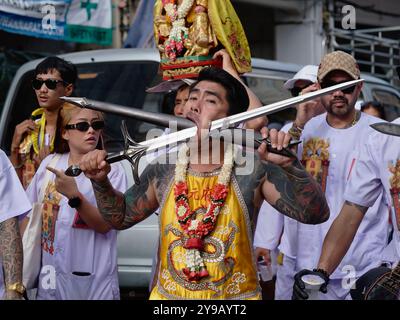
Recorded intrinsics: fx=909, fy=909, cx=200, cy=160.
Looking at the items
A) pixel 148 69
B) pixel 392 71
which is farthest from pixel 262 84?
pixel 392 71

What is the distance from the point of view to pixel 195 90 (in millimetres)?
4113

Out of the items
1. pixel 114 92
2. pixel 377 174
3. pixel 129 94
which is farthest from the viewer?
pixel 114 92

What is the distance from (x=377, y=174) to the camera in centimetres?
479

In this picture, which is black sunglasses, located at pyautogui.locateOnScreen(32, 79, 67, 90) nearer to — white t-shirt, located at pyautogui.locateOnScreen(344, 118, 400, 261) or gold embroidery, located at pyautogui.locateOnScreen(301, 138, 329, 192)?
gold embroidery, located at pyautogui.locateOnScreen(301, 138, 329, 192)

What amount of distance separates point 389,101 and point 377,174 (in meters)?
4.46

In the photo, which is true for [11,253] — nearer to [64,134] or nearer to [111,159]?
[111,159]

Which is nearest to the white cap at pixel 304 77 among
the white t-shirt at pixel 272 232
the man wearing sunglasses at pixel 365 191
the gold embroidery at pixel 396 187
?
the white t-shirt at pixel 272 232

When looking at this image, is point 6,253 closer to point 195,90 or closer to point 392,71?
point 195,90

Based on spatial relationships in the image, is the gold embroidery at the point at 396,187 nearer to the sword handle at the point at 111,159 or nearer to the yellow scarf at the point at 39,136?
the sword handle at the point at 111,159

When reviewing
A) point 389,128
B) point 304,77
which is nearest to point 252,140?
A: point 389,128

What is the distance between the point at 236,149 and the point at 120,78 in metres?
3.43

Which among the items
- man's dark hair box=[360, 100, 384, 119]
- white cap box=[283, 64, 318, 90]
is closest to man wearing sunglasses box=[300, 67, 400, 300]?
white cap box=[283, 64, 318, 90]

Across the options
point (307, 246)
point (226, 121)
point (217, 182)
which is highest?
point (226, 121)

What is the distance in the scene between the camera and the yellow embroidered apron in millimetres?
3908
